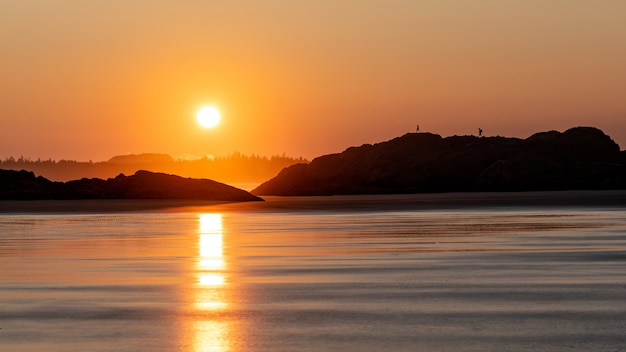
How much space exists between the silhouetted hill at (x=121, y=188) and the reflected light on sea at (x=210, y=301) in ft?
256

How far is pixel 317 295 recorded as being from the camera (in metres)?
19.8

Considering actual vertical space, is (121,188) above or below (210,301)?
above

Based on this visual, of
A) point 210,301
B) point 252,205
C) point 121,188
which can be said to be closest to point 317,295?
point 210,301

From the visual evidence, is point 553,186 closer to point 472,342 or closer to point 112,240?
point 112,240

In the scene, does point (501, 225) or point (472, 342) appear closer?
point (472, 342)

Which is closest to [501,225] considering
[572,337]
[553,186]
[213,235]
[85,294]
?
[213,235]

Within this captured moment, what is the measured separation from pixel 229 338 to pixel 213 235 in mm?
27930

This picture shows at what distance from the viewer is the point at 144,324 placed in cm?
1627

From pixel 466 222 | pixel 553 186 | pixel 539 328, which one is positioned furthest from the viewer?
pixel 553 186

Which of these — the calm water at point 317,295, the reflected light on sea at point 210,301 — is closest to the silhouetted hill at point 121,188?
the calm water at point 317,295

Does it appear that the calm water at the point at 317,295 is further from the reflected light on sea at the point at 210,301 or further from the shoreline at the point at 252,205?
the shoreline at the point at 252,205

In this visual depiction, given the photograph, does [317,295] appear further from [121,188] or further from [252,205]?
[121,188]

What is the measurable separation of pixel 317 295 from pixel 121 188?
313 ft

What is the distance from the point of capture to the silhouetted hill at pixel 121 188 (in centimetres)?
11056
